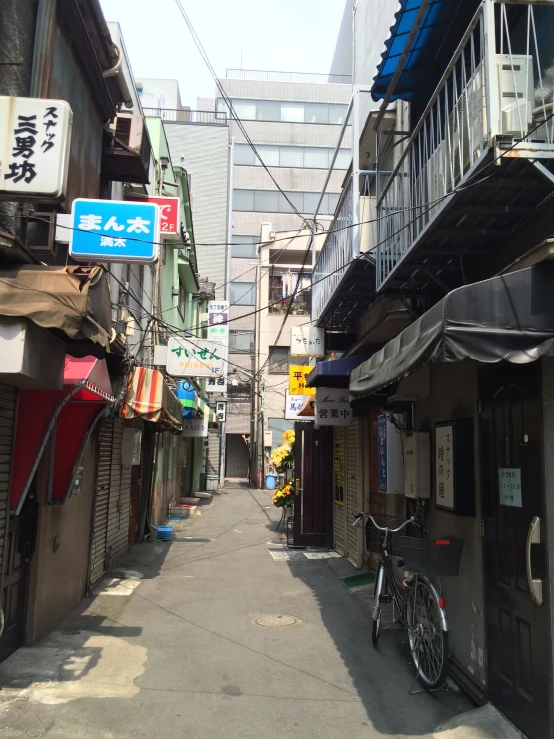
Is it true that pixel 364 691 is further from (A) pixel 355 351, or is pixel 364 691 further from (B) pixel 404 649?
(A) pixel 355 351

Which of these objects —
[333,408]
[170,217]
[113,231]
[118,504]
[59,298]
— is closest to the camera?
[59,298]

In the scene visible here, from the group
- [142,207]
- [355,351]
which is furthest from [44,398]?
[355,351]

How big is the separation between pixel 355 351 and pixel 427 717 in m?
6.50

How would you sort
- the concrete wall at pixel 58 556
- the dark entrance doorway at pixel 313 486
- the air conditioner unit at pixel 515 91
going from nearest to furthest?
1. the air conditioner unit at pixel 515 91
2. the concrete wall at pixel 58 556
3. the dark entrance doorway at pixel 313 486

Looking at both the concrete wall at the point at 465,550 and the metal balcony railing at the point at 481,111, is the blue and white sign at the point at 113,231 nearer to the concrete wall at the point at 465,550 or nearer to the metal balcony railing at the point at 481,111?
the metal balcony railing at the point at 481,111

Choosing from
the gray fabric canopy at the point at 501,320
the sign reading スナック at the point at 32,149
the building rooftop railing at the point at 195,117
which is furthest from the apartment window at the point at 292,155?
the gray fabric canopy at the point at 501,320

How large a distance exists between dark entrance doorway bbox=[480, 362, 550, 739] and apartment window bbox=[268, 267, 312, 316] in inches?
898

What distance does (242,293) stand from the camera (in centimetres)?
3897

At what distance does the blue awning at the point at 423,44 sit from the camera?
241 inches

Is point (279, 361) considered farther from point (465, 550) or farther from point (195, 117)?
point (465, 550)

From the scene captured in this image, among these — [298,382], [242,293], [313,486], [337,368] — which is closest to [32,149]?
[337,368]

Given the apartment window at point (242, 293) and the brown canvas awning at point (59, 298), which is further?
the apartment window at point (242, 293)

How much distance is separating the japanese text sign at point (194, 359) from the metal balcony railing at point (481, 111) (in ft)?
25.4

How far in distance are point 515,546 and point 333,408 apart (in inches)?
247
